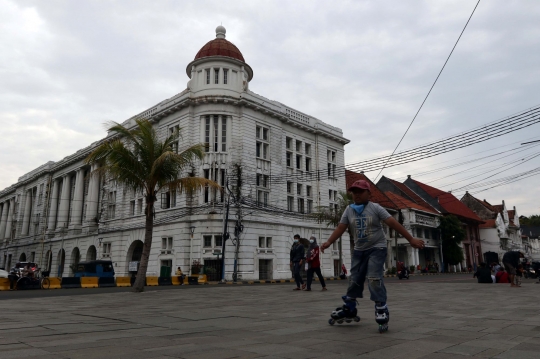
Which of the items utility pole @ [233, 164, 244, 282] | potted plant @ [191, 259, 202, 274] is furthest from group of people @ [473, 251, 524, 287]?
potted plant @ [191, 259, 202, 274]

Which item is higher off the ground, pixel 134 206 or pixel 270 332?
pixel 134 206

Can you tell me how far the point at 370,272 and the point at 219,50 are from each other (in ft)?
107

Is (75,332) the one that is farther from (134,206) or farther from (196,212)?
(134,206)

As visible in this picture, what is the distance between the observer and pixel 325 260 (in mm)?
36875

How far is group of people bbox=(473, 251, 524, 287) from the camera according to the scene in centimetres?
1413

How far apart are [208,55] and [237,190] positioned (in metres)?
12.6

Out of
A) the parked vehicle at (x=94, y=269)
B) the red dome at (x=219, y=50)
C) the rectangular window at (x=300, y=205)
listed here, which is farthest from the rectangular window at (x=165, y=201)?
the red dome at (x=219, y=50)

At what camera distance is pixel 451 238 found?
5200 cm

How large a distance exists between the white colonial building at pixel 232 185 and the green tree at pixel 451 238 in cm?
1915

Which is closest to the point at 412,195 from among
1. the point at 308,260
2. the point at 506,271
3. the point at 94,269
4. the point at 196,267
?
the point at 196,267

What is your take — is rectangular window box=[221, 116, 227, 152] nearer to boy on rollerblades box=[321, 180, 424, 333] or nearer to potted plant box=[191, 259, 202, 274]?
potted plant box=[191, 259, 202, 274]

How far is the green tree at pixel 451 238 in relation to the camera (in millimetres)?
51531

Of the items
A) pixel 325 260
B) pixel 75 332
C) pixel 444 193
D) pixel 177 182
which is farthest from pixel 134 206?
pixel 444 193

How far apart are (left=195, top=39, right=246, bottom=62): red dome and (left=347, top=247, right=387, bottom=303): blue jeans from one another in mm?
31943
